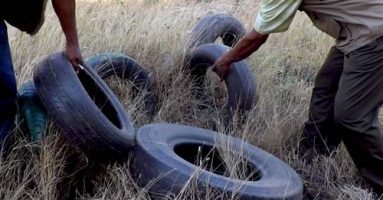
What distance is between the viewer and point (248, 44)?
4621 mm

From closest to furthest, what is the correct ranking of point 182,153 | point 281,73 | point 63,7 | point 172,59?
point 63,7, point 182,153, point 172,59, point 281,73

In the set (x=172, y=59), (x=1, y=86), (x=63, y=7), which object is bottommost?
(x=172, y=59)

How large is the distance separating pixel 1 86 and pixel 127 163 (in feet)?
2.97

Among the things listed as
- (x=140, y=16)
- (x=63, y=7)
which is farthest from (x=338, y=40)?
(x=140, y=16)

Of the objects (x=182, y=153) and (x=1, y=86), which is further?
(x=182, y=153)

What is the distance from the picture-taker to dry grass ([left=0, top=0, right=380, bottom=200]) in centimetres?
400

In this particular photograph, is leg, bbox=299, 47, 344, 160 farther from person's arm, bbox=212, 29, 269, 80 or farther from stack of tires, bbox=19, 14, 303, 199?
person's arm, bbox=212, 29, 269, 80

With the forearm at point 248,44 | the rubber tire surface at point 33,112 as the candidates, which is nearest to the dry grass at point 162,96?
the rubber tire surface at point 33,112

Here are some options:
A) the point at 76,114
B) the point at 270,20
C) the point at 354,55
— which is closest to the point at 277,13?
the point at 270,20

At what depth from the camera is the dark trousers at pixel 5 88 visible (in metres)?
4.06

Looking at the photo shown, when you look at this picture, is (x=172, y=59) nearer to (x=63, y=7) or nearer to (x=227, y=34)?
(x=227, y=34)

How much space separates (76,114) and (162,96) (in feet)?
5.59

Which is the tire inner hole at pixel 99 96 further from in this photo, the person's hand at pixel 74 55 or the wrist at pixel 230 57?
the wrist at pixel 230 57

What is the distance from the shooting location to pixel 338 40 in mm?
4598
